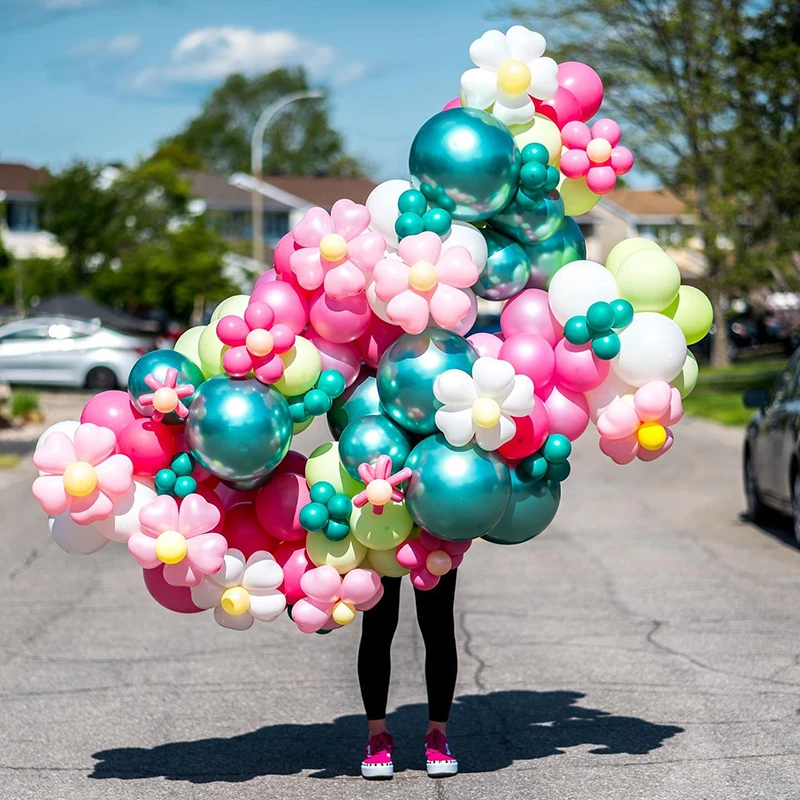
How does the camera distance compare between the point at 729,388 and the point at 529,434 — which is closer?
the point at 529,434

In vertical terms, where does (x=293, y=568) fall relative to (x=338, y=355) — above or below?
below

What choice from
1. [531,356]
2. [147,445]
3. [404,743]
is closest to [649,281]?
[531,356]

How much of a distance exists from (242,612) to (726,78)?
27.3 meters

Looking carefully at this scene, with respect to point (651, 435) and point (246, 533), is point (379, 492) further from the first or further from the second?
point (651, 435)

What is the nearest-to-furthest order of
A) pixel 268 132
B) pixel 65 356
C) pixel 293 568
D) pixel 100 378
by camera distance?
pixel 293 568 < pixel 65 356 < pixel 100 378 < pixel 268 132

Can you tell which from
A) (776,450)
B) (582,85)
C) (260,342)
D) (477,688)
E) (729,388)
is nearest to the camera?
(260,342)

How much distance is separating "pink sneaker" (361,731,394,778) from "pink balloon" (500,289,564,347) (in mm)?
1662

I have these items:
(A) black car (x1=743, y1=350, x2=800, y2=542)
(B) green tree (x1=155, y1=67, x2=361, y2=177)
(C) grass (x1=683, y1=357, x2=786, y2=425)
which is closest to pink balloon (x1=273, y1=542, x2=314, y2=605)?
(A) black car (x1=743, y1=350, x2=800, y2=542)

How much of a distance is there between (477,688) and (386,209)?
287cm

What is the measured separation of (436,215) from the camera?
4.70m

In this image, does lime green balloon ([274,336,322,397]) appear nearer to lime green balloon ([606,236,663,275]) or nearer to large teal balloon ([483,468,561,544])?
large teal balloon ([483,468,561,544])

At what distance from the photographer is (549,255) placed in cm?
504

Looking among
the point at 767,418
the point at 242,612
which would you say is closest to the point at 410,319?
the point at 242,612

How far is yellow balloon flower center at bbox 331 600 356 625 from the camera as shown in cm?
477
